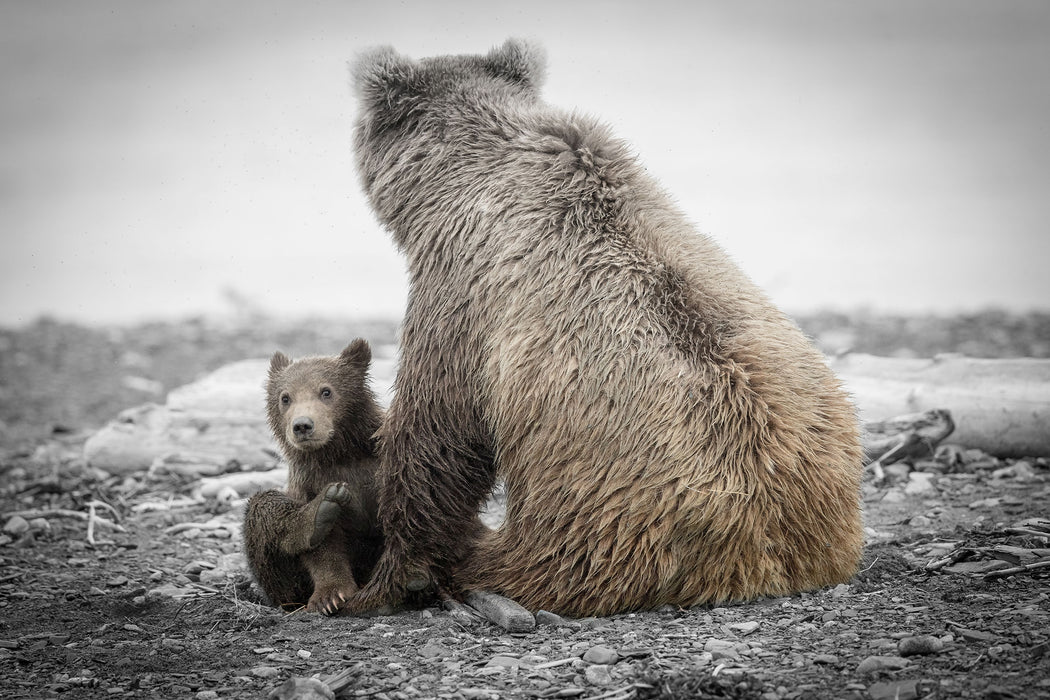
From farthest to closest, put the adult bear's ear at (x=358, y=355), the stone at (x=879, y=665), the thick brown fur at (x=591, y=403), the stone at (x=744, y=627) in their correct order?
the adult bear's ear at (x=358, y=355)
the thick brown fur at (x=591, y=403)
the stone at (x=744, y=627)
the stone at (x=879, y=665)

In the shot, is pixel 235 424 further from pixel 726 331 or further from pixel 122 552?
pixel 726 331

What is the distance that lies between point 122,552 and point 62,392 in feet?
19.6

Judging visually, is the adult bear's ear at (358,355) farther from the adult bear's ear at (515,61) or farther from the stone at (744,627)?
the stone at (744,627)

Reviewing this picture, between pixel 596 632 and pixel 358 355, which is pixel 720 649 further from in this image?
pixel 358 355

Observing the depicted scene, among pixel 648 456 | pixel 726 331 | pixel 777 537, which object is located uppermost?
pixel 726 331

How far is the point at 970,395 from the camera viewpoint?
7.07 metres

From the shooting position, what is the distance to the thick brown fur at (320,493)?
5.10 metres

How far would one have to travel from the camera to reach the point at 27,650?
15.2ft

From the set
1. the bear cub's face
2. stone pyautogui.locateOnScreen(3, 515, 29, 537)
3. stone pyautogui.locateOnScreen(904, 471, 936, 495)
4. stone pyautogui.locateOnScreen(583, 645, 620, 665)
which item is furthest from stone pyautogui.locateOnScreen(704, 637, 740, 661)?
stone pyautogui.locateOnScreen(3, 515, 29, 537)

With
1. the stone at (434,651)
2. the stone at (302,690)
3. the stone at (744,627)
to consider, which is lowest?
the stone at (302,690)

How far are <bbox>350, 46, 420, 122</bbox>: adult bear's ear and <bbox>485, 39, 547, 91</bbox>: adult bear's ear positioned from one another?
51 centimetres

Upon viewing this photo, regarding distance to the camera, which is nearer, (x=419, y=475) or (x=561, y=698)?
(x=561, y=698)

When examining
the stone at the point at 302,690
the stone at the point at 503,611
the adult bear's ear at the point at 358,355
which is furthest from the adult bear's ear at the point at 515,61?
the stone at the point at 302,690

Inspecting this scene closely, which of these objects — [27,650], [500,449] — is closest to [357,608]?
[500,449]
